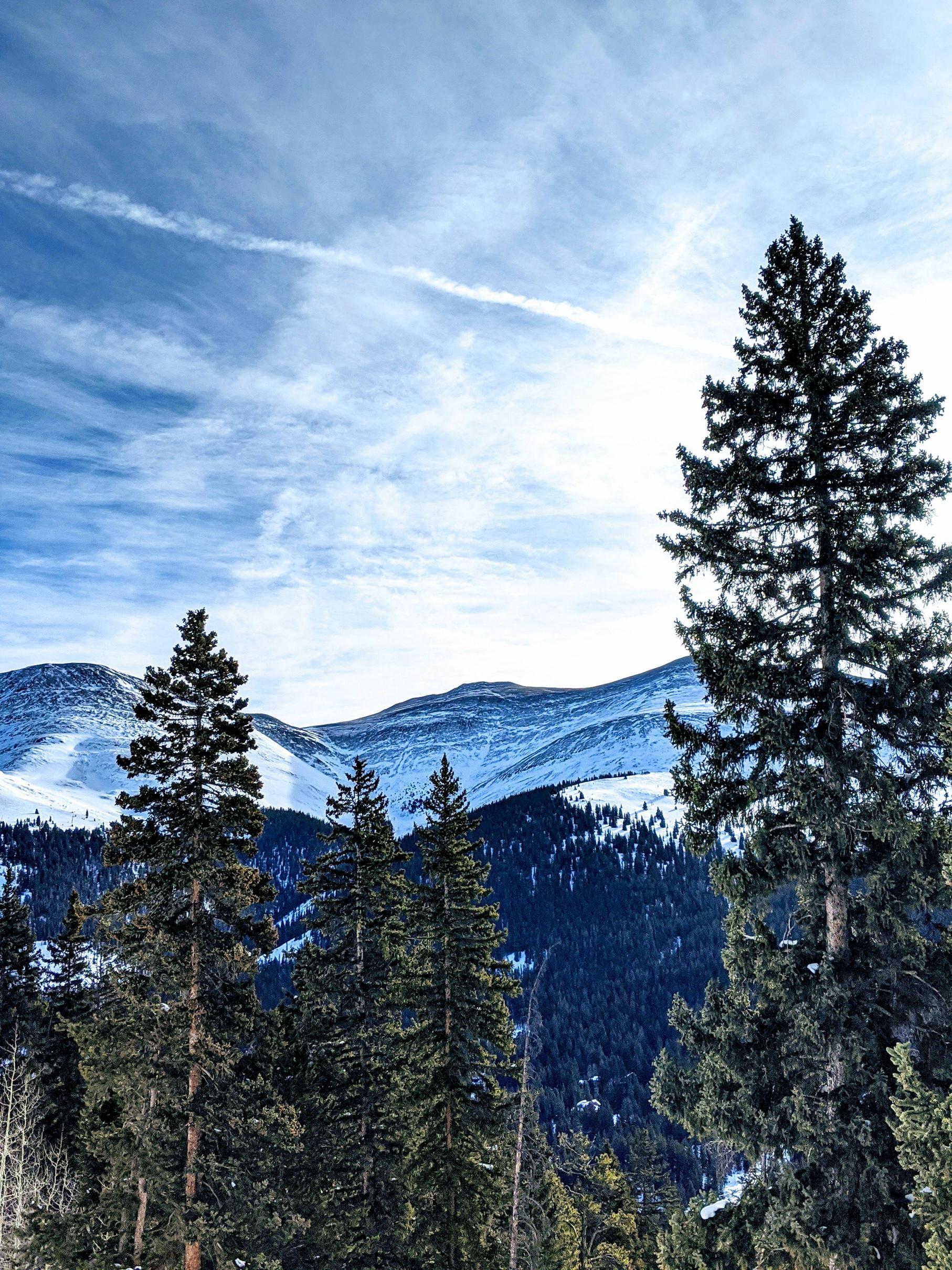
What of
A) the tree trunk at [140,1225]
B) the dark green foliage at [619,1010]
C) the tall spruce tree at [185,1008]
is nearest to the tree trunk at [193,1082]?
the tall spruce tree at [185,1008]

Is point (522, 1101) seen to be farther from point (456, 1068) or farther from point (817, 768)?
point (817, 768)

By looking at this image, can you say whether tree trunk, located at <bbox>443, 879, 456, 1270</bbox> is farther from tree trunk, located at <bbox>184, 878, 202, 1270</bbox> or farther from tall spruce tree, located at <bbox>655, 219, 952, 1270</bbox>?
tall spruce tree, located at <bbox>655, 219, 952, 1270</bbox>

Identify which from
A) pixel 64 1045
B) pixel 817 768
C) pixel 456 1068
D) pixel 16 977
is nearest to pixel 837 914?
pixel 817 768

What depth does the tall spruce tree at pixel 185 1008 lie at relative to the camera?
15391mm

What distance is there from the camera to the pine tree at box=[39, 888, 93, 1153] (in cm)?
3597

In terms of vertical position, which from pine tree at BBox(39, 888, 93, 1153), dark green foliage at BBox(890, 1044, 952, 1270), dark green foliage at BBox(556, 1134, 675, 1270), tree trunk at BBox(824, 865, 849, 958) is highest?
tree trunk at BBox(824, 865, 849, 958)

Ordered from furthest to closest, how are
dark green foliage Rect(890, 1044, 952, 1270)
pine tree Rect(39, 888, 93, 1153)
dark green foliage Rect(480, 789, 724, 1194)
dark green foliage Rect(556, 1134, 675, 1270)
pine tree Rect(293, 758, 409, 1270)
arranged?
1. dark green foliage Rect(480, 789, 724, 1194)
2. dark green foliage Rect(556, 1134, 675, 1270)
3. pine tree Rect(39, 888, 93, 1153)
4. pine tree Rect(293, 758, 409, 1270)
5. dark green foliage Rect(890, 1044, 952, 1270)

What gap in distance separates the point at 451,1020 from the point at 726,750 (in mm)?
14278

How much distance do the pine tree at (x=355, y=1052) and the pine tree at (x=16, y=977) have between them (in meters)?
20.0

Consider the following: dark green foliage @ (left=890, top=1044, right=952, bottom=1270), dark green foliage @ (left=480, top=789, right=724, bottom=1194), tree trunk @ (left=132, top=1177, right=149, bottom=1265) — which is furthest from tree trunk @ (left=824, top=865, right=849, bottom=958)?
dark green foliage @ (left=480, top=789, right=724, bottom=1194)

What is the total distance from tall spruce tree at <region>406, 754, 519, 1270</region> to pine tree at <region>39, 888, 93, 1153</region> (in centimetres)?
2230

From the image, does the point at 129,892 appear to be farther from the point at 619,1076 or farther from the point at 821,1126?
the point at 619,1076

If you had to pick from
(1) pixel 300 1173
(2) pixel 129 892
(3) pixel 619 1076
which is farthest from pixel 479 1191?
(3) pixel 619 1076

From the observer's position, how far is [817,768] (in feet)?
32.8
